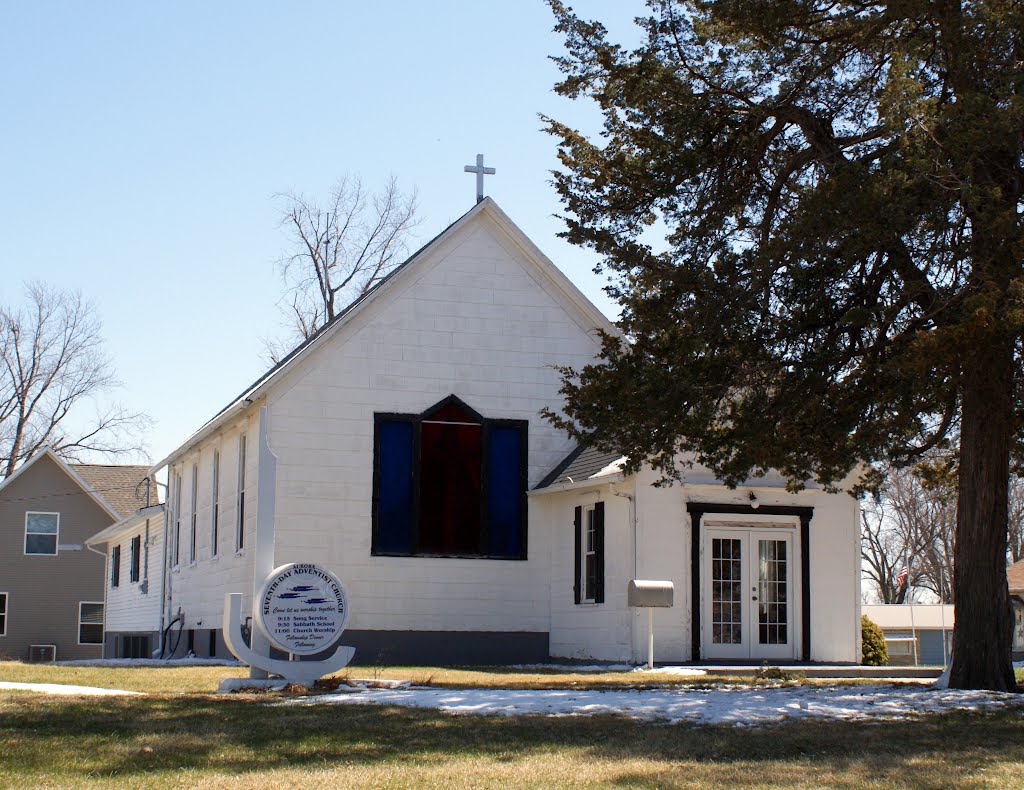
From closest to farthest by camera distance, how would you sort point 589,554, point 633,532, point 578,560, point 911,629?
point 633,532 < point 589,554 < point 578,560 < point 911,629

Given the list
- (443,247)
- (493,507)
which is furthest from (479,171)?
(493,507)

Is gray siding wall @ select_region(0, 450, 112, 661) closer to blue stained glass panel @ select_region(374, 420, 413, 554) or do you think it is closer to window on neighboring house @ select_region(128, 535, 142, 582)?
window on neighboring house @ select_region(128, 535, 142, 582)

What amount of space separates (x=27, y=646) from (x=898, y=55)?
39323mm

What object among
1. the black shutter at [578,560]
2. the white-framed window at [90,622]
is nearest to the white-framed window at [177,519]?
the black shutter at [578,560]

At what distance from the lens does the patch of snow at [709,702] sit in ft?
36.0

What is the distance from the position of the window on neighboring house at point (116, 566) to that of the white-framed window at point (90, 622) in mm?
5579

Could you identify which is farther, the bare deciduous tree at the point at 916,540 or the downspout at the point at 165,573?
the bare deciduous tree at the point at 916,540

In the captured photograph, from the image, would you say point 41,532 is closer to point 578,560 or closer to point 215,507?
point 215,507

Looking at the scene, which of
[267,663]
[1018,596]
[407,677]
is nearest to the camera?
[267,663]

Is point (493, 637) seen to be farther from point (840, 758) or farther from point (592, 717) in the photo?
point (840, 758)

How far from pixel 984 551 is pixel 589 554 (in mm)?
8557

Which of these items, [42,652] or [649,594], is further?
[42,652]

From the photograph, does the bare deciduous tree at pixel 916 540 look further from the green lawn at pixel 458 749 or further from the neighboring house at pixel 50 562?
the green lawn at pixel 458 749

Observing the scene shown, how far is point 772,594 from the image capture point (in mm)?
20484
